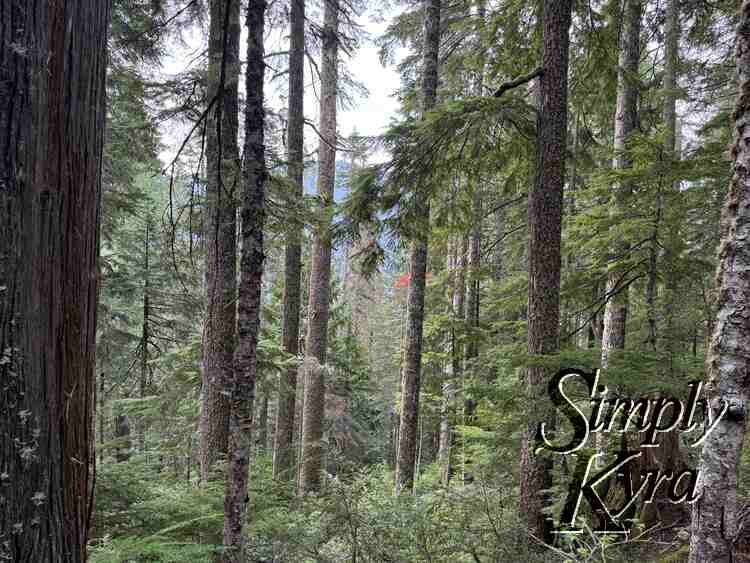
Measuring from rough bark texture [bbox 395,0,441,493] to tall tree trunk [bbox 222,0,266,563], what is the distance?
13.5ft

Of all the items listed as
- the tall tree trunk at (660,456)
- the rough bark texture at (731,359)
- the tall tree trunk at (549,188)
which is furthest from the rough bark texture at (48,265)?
the tall tree trunk at (549,188)

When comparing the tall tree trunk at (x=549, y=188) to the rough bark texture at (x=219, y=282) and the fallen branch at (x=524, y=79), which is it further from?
the rough bark texture at (x=219, y=282)

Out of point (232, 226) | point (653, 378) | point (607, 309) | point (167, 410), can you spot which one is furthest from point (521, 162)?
point (167, 410)

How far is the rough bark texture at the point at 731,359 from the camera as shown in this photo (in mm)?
2264

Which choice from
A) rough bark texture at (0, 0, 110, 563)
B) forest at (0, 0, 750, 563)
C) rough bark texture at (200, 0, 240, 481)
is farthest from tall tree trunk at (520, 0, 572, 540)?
rough bark texture at (0, 0, 110, 563)

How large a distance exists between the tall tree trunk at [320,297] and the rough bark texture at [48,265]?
21.0 ft

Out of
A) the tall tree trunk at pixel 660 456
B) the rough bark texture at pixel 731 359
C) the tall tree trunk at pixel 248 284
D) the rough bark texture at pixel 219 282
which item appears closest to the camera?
the rough bark texture at pixel 731 359

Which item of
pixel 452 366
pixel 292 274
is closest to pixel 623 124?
pixel 292 274

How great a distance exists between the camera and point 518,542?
13.2 feet

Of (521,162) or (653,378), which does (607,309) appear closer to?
(521,162)

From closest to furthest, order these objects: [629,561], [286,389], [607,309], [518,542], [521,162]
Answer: [629,561], [518,542], [521,162], [607,309], [286,389]

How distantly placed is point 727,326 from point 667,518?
9.39 feet

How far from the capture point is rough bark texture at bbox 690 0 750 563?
7.43 ft

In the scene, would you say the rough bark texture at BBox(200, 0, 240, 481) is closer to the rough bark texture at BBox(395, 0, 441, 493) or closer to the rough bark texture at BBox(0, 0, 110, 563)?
the rough bark texture at BBox(395, 0, 441, 493)
